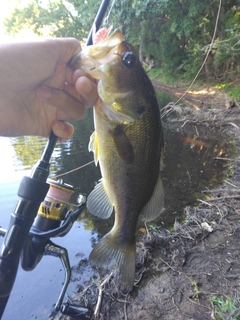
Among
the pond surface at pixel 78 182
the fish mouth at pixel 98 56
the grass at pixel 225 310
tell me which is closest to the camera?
the fish mouth at pixel 98 56

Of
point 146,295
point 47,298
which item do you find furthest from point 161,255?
point 47,298

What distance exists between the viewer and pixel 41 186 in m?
1.62

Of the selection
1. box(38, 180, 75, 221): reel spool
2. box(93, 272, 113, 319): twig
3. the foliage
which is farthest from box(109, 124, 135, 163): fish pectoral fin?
the foliage

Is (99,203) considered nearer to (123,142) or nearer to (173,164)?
(123,142)

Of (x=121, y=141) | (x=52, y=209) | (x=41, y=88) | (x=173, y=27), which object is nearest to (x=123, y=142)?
(x=121, y=141)

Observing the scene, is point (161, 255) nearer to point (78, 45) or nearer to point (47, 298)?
point (47, 298)

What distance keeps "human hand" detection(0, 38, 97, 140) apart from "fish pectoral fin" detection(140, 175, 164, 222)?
72 centimetres

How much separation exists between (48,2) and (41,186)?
36.6m

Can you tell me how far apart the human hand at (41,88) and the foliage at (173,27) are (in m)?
7.26

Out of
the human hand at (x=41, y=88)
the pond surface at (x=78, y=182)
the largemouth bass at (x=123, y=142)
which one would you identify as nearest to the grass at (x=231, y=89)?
the pond surface at (x=78, y=182)

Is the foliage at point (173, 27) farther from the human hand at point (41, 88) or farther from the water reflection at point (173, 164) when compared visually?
the human hand at point (41, 88)

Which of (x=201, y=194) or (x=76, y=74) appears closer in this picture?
(x=76, y=74)

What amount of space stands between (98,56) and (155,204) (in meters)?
1.03

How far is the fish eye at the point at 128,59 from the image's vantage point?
157 centimetres
